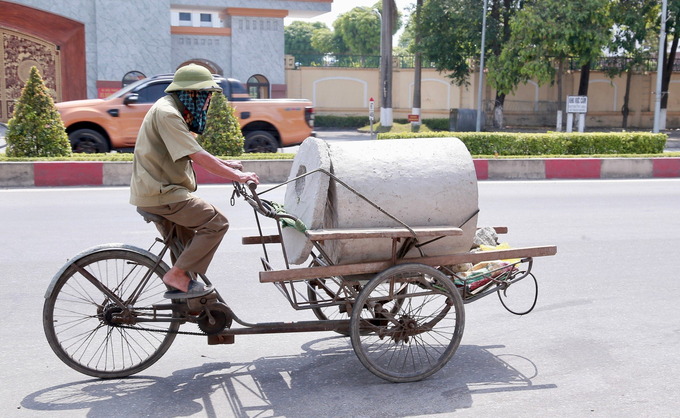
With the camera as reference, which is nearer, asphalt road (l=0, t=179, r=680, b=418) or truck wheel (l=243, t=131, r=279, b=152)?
asphalt road (l=0, t=179, r=680, b=418)

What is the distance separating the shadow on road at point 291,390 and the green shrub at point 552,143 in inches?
441

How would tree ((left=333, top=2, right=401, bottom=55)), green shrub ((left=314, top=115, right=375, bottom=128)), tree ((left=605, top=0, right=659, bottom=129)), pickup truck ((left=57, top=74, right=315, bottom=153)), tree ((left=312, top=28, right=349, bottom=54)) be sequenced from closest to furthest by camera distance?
pickup truck ((left=57, top=74, right=315, bottom=153)) < tree ((left=605, top=0, right=659, bottom=129)) < green shrub ((left=314, top=115, right=375, bottom=128)) < tree ((left=333, top=2, right=401, bottom=55)) < tree ((left=312, top=28, right=349, bottom=54))

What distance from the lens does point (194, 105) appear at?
388 cm

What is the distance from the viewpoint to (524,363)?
432 centimetres

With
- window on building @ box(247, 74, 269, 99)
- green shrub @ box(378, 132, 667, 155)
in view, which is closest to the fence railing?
window on building @ box(247, 74, 269, 99)

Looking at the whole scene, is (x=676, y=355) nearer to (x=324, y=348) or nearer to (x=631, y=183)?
(x=324, y=348)

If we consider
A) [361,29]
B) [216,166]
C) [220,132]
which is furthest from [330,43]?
[216,166]

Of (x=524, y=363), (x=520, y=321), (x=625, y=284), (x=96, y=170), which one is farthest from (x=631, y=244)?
(x=96, y=170)

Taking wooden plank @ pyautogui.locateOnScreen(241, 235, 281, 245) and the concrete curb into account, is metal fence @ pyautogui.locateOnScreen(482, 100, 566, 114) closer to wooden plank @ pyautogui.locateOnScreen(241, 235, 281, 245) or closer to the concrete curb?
the concrete curb

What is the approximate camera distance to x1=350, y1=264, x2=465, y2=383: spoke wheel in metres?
3.91

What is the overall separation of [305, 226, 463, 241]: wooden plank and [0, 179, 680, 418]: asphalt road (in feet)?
2.85

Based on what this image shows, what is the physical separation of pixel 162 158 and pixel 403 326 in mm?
1706

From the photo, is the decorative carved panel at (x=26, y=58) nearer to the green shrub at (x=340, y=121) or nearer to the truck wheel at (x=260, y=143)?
the green shrub at (x=340, y=121)

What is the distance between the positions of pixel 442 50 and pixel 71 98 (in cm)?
1661
